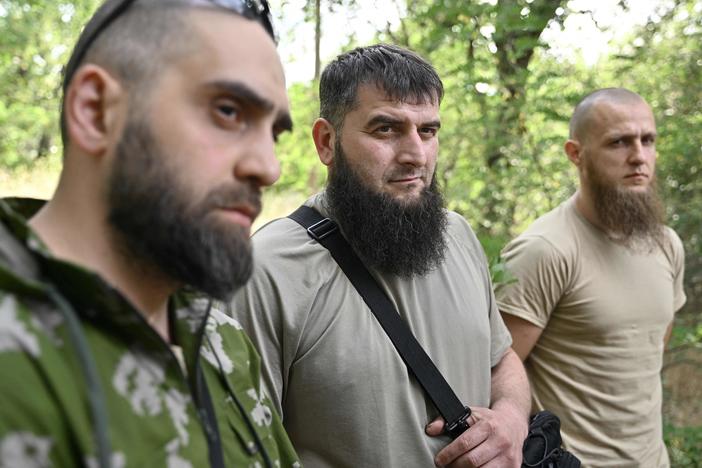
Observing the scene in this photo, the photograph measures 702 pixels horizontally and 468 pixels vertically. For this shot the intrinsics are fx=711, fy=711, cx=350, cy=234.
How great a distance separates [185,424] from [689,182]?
6.86 metres

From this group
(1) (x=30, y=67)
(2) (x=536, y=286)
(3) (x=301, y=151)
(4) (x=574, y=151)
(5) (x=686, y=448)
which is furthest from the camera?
(1) (x=30, y=67)

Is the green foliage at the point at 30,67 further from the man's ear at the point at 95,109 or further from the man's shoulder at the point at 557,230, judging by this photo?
the man's ear at the point at 95,109

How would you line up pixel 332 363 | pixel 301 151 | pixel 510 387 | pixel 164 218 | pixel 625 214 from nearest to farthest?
pixel 164 218, pixel 332 363, pixel 510 387, pixel 625 214, pixel 301 151

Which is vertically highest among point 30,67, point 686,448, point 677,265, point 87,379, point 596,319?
point 30,67

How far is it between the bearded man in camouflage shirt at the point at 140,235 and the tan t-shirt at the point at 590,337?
2150 mm

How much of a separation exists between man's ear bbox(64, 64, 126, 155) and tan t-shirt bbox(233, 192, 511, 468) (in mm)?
1051

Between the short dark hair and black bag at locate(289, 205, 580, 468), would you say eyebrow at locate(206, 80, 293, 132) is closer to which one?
black bag at locate(289, 205, 580, 468)

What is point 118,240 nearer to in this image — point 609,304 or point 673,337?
point 609,304

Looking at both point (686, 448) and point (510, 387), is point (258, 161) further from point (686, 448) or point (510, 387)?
point (686, 448)

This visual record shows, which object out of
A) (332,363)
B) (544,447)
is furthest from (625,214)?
(332,363)

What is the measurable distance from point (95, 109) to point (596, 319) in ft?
8.85

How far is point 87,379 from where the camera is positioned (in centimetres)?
108

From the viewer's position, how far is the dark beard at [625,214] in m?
3.60

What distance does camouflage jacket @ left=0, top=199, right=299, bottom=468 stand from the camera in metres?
1.04
